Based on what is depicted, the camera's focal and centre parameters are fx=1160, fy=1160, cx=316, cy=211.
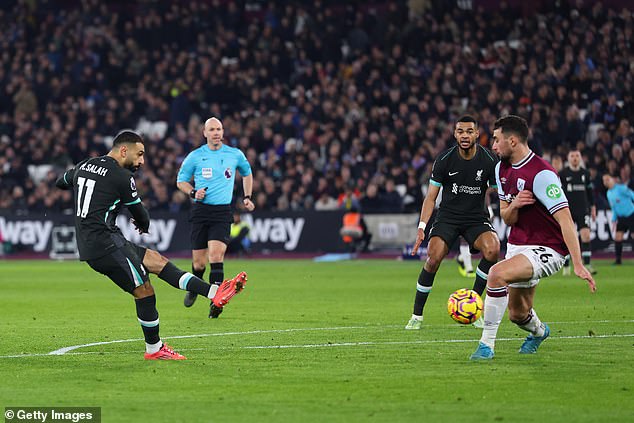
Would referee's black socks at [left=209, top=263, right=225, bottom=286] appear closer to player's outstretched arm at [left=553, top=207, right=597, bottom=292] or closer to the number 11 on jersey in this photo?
the number 11 on jersey

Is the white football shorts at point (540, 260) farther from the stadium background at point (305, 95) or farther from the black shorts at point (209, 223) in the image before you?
the stadium background at point (305, 95)

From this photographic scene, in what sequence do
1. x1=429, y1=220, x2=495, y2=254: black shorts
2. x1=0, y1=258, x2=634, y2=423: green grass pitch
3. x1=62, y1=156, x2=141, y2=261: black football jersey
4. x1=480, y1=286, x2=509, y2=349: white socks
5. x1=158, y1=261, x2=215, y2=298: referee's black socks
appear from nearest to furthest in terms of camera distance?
x1=0, y1=258, x2=634, y2=423: green grass pitch → x1=480, y1=286, x2=509, y2=349: white socks → x1=62, y1=156, x2=141, y2=261: black football jersey → x1=158, y1=261, x2=215, y2=298: referee's black socks → x1=429, y1=220, x2=495, y2=254: black shorts

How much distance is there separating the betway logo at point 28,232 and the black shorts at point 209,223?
18776 mm

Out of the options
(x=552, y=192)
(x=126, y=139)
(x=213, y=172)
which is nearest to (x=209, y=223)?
(x=213, y=172)

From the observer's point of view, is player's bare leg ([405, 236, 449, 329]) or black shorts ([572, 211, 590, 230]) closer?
player's bare leg ([405, 236, 449, 329])

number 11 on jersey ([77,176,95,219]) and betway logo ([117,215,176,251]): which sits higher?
number 11 on jersey ([77,176,95,219])

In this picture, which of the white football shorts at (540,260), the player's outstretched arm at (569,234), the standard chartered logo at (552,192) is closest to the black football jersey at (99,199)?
the white football shorts at (540,260)

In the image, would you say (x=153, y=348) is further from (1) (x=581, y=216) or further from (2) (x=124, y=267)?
(1) (x=581, y=216)

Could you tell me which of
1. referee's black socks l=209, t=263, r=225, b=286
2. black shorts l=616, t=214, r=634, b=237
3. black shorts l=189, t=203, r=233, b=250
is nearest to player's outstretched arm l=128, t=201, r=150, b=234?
referee's black socks l=209, t=263, r=225, b=286

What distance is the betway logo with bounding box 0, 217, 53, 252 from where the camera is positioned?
34469mm

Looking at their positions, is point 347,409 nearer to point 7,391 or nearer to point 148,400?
point 148,400

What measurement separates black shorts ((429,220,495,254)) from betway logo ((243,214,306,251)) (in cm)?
1911

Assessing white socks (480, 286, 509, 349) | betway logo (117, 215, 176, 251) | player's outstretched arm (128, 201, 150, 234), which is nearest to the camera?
white socks (480, 286, 509, 349)

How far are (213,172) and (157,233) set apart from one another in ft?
57.7
